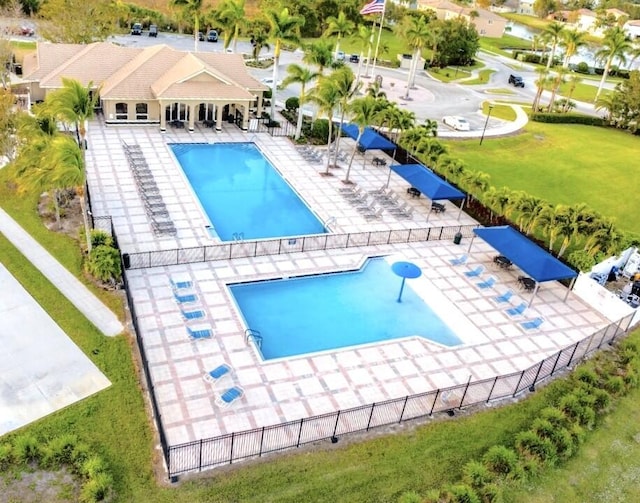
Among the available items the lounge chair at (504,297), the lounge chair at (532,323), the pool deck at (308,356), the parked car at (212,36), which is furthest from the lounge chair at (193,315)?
the parked car at (212,36)

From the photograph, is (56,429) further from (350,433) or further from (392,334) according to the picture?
(392,334)

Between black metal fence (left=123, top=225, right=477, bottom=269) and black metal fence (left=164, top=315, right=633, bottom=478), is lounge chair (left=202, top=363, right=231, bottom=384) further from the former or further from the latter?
black metal fence (left=123, top=225, right=477, bottom=269)

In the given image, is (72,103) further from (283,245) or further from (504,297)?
(504,297)

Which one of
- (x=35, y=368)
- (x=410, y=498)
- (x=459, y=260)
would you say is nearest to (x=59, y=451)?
(x=35, y=368)

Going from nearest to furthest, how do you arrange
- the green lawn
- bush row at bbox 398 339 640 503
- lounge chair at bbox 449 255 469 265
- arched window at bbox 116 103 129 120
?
bush row at bbox 398 339 640 503
lounge chair at bbox 449 255 469 265
the green lawn
arched window at bbox 116 103 129 120

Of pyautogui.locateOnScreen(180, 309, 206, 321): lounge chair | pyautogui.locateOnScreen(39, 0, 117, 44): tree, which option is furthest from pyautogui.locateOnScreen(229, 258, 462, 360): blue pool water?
pyautogui.locateOnScreen(39, 0, 117, 44): tree
